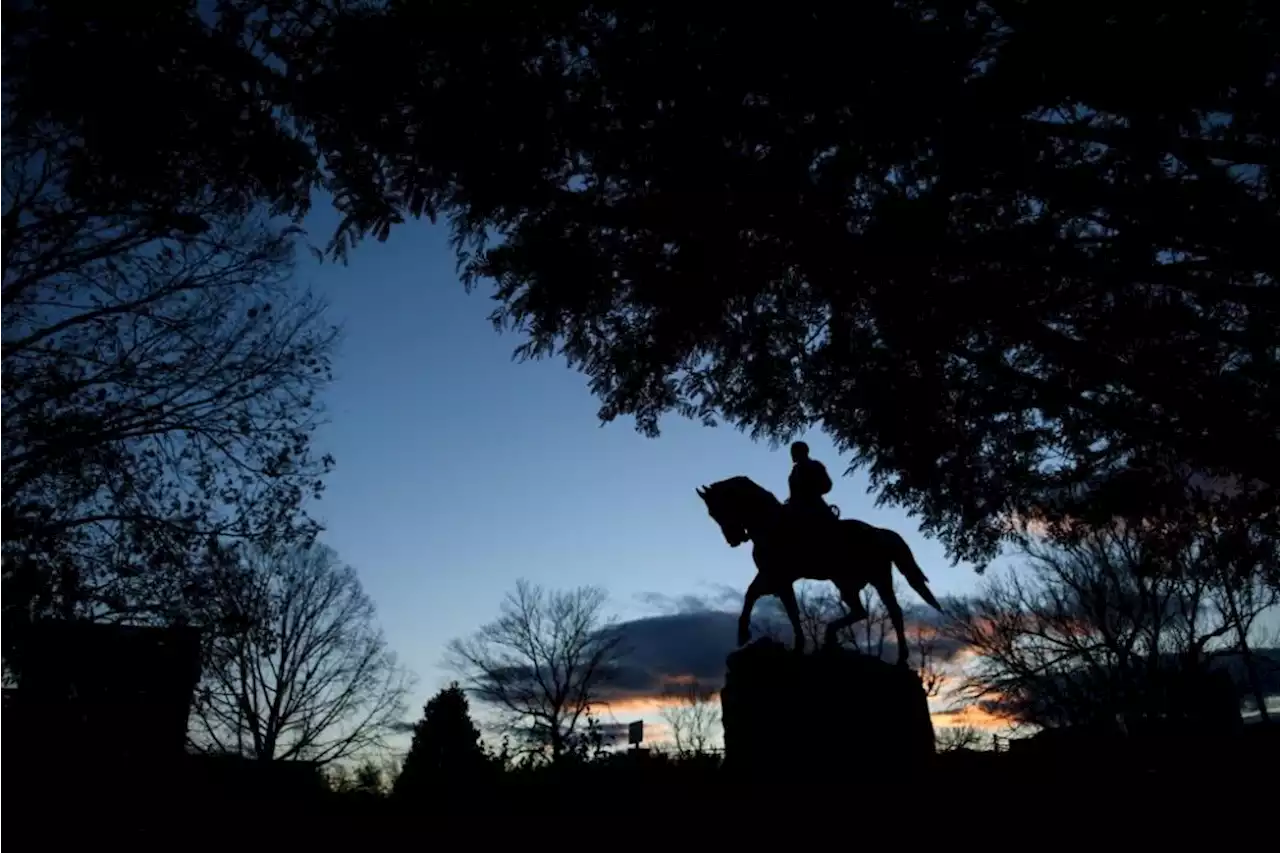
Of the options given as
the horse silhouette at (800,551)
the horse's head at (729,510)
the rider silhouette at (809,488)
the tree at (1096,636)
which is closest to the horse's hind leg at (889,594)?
the horse silhouette at (800,551)

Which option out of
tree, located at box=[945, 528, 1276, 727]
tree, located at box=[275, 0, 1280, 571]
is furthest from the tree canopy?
tree, located at box=[945, 528, 1276, 727]

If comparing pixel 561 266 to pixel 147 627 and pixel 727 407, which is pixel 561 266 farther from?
pixel 147 627

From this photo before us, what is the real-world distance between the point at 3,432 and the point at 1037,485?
1709cm

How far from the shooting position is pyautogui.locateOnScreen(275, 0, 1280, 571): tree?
512 cm

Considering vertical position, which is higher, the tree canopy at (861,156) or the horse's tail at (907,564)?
the tree canopy at (861,156)

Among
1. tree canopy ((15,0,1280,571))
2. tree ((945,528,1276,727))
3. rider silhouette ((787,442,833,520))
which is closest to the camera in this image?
tree canopy ((15,0,1280,571))

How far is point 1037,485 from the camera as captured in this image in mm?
11211

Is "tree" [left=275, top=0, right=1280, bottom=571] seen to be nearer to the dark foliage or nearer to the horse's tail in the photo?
the horse's tail

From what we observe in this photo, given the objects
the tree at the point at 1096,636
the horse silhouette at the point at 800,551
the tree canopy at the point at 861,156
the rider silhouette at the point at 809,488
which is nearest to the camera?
the tree canopy at the point at 861,156

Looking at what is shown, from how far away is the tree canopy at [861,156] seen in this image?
5.12m

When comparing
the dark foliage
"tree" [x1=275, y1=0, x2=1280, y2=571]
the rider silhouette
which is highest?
"tree" [x1=275, y1=0, x2=1280, y2=571]

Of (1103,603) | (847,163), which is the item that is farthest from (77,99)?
(1103,603)

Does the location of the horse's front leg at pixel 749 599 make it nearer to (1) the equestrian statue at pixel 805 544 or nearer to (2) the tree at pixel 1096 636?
(1) the equestrian statue at pixel 805 544

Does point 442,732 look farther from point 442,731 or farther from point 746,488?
point 746,488
